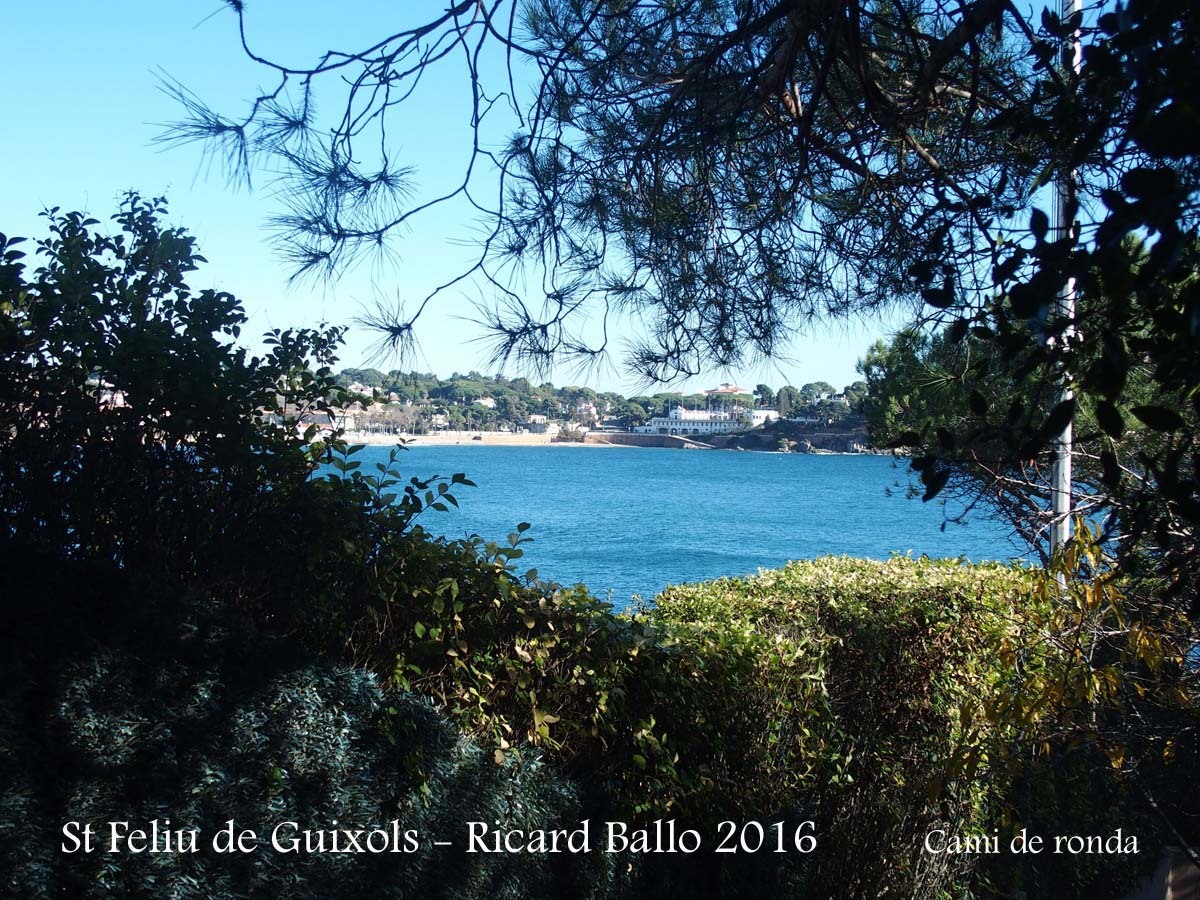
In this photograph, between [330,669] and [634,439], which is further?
[634,439]

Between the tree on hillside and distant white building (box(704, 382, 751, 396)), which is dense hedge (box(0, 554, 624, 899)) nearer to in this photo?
distant white building (box(704, 382, 751, 396))

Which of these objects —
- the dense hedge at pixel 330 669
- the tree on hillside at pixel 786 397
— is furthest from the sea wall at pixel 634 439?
the dense hedge at pixel 330 669

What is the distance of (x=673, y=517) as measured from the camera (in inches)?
1596

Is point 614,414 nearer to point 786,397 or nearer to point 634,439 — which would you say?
point 634,439

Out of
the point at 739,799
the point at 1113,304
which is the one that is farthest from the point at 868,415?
the point at 1113,304

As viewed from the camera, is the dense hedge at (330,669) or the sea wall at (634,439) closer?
the dense hedge at (330,669)

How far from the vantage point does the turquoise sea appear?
28.4m

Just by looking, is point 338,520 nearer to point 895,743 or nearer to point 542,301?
point 542,301

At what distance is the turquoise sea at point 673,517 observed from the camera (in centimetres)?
2841

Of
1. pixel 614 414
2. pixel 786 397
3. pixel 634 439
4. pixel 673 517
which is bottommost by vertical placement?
pixel 673 517

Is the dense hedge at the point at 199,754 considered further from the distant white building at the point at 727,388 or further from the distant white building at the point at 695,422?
the distant white building at the point at 695,422

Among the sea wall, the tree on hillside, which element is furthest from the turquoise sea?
the tree on hillside

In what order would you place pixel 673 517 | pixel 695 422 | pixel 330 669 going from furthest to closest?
1. pixel 673 517
2. pixel 695 422
3. pixel 330 669

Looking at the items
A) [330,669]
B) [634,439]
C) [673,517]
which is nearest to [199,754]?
[330,669]
